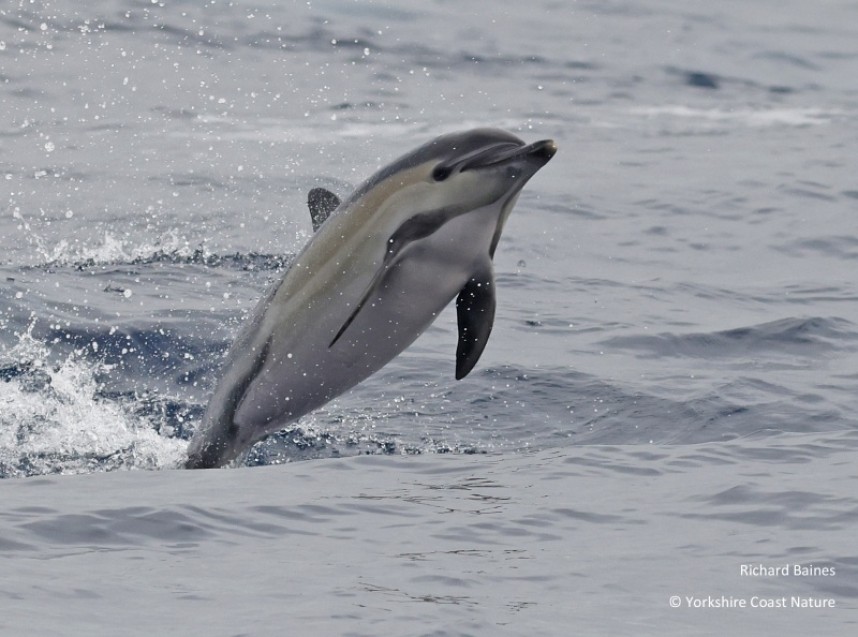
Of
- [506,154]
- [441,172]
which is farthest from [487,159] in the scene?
[441,172]

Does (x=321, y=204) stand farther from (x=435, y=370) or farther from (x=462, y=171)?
(x=435, y=370)

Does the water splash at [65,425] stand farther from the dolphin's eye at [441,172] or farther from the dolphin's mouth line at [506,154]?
the dolphin's mouth line at [506,154]

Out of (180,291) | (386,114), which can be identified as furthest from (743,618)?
(386,114)

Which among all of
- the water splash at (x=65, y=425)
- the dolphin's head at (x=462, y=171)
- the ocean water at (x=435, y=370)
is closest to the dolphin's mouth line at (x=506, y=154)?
the dolphin's head at (x=462, y=171)

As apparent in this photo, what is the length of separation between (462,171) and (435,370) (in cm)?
388

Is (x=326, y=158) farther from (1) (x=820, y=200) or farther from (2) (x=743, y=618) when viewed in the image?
(2) (x=743, y=618)

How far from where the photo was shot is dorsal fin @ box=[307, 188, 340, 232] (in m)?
7.35

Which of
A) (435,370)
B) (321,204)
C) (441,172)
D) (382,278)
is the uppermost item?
(441,172)

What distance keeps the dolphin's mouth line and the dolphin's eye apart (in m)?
0.07

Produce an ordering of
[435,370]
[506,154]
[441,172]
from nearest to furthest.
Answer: [506,154] → [441,172] → [435,370]

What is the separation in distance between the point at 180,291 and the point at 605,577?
7.31 metres

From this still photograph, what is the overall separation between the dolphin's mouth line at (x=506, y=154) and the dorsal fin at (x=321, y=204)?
767 millimetres

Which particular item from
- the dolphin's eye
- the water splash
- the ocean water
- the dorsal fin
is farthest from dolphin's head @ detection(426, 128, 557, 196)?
the water splash

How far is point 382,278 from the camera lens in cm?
691
